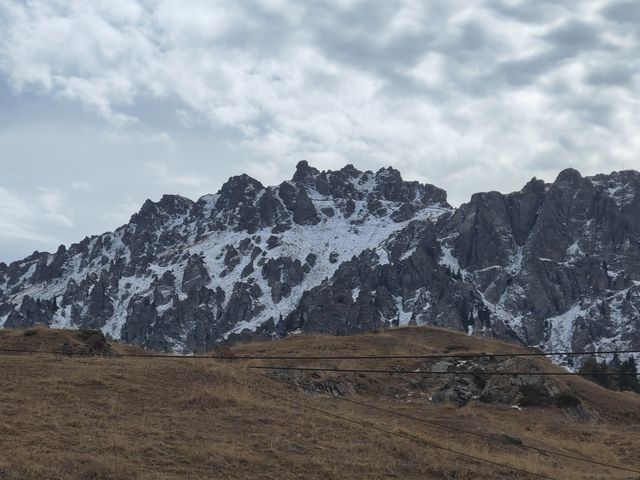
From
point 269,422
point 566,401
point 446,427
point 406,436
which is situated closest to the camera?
point 269,422

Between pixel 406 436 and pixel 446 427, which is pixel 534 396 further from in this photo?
pixel 406 436

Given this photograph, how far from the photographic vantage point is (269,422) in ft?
85.5

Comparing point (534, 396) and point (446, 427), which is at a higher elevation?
point (534, 396)

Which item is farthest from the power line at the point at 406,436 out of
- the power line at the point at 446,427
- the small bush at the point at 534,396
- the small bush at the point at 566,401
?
the small bush at the point at 566,401

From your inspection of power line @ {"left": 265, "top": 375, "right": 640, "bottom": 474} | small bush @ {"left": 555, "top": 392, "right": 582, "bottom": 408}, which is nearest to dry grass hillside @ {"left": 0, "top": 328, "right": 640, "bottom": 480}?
small bush @ {"left": 555, "top": 392, "right": 582, "bottom": 408}

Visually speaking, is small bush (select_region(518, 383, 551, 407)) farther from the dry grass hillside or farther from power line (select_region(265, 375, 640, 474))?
power line (select_region(265, 375, 640, 474))

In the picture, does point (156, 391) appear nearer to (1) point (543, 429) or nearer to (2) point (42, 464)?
(2) point (42, 464)

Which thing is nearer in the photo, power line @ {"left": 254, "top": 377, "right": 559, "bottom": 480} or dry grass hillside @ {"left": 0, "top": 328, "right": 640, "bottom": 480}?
dry grass hillside @ {"left": 0, "top": 328, "right": 640, "bottom": 480}

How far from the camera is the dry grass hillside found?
20.3 m

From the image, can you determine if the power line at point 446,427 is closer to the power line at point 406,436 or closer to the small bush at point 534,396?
the power line at point 406,436

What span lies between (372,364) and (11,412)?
27417 millimetres

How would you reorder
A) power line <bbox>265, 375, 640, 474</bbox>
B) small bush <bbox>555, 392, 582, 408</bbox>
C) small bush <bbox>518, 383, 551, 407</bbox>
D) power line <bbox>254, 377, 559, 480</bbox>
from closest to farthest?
power line <bbox>254, 377, 559, 480</bbox>, power line <bbox>265, 375, 640, 474</bbox>, small bush <bbox>518, 383, 551, 407</bbox>, small bush <bbox>555, 392, 582, 408</bbox>

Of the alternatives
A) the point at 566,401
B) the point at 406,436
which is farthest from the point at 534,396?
the point at 406,436

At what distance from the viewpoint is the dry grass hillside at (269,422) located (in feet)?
66.5
